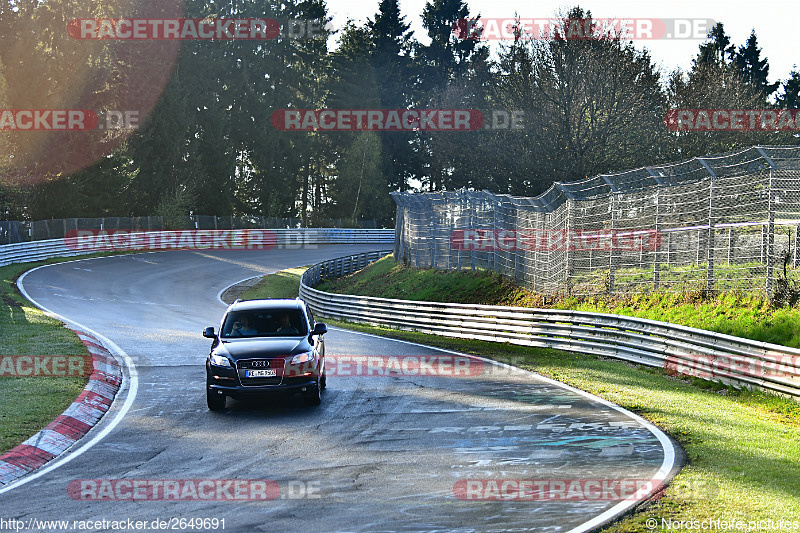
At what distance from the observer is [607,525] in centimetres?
734

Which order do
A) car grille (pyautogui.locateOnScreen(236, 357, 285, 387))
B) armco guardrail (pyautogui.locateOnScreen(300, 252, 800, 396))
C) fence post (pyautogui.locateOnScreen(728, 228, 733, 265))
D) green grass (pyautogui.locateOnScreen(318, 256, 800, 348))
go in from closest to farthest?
1. car grille (pyautogui.locateOnScreen(236, 357, 285, 387))
2. armco guardrail (pyautogui.locateOnScreen(300, 252, 800, 396))
3. green grass (pyautogui.locateOnScreen(318, 256, 800, 348))
4. fence post (pyautogui.locateOnScreen(728, 228, 733, 265))

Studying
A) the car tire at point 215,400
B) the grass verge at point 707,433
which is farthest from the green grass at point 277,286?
the car tire at point 215,400

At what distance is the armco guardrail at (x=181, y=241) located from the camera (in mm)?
46375

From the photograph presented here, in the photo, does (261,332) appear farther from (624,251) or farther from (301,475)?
(624,251)

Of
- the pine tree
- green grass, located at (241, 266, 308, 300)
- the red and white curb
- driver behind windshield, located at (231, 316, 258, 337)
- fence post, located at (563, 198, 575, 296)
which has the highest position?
the pine tree

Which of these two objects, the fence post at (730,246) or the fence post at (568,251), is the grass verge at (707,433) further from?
the fence post at (568,251)

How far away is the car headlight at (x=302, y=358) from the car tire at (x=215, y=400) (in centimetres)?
122

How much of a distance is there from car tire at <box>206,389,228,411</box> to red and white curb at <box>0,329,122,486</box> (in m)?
1.64

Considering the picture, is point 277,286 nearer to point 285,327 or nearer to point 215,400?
point 285,327

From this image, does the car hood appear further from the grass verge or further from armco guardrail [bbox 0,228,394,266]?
armco guardrail [bbox 0,228,394,266]

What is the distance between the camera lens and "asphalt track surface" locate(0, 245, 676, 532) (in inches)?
310

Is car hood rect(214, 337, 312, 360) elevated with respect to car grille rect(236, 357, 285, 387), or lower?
elevated

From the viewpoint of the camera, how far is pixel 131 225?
59.5 m

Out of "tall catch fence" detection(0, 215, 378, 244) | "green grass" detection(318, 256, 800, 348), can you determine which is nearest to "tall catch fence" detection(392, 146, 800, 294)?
"green grass" detection(318, 256, 800, 348)
